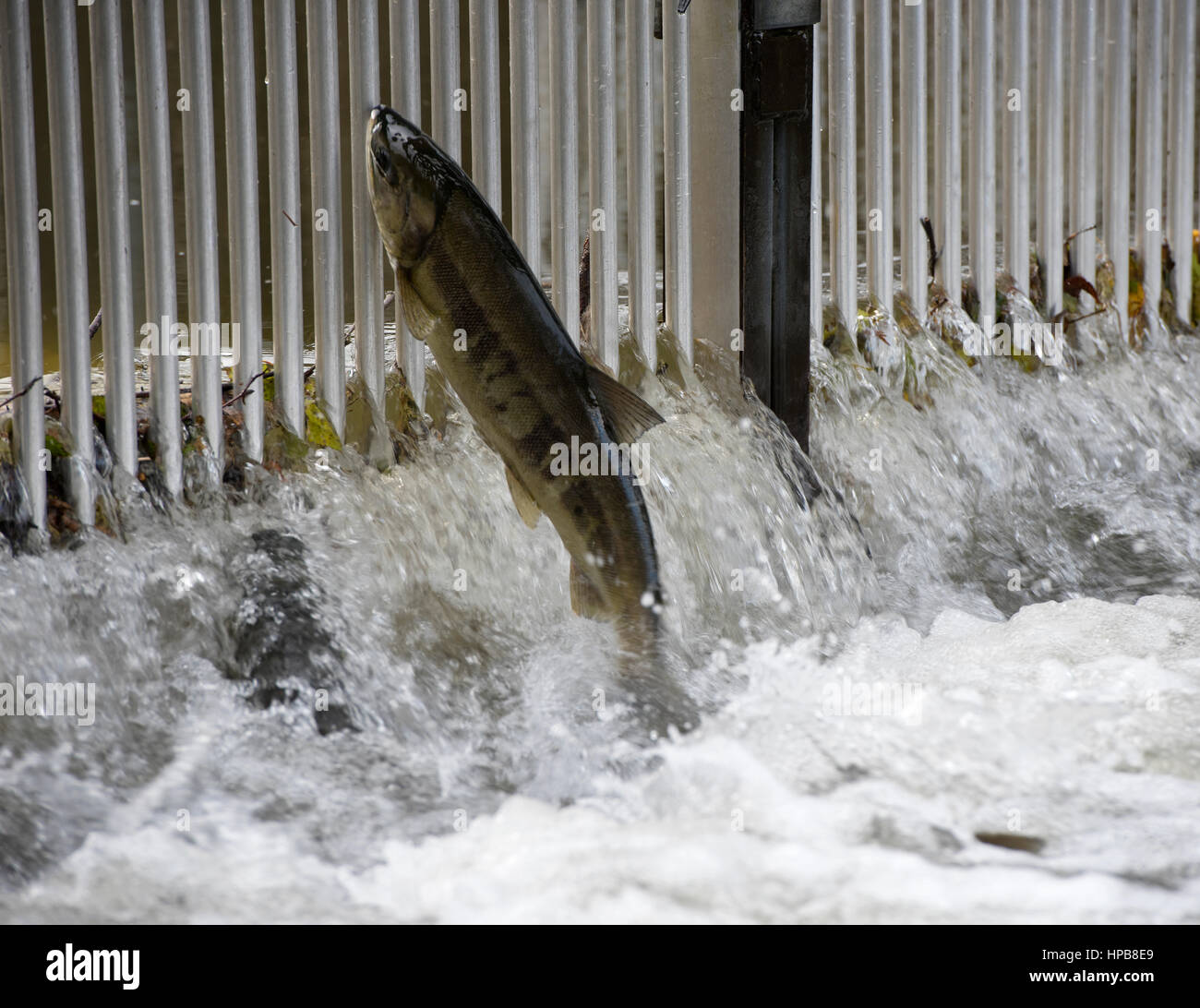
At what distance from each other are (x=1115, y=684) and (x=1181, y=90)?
3.70 meters

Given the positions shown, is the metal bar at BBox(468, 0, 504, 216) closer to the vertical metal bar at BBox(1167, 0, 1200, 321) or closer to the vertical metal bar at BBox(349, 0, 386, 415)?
the vertical metal bar at BBox(349, 0, 386, 415)

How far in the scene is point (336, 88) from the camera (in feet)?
13.7

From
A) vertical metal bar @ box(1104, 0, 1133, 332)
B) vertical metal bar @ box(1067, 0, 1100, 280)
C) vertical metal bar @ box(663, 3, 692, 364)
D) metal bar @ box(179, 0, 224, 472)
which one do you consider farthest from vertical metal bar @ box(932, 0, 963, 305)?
metal bar @ box(179, 0, 224, 472)

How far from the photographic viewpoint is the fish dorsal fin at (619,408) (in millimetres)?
3742

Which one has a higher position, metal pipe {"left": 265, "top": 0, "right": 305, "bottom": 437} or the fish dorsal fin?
metal pipe {"left": 265, "top": 0, "right": 305, "bottom": 437}

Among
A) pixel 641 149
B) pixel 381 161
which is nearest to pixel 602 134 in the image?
pixel 641 149

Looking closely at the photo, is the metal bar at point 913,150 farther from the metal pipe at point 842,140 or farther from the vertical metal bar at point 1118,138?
the vertical metal bar at point 1118,138

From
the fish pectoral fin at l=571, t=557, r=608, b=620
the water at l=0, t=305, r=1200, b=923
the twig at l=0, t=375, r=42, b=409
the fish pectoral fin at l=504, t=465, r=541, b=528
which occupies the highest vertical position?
the twig at l=0, t=375, r=42, b=409

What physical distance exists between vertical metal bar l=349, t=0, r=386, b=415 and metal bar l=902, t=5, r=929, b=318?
228 cm

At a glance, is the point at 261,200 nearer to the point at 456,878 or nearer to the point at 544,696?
the point at 544,696

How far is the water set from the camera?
283 cm

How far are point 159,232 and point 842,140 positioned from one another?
99.6 inches

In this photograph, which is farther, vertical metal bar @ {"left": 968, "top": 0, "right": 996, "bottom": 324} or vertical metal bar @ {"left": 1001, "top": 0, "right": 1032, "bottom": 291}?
vertical metal bar @ {"left": 1001, "top": 0, "right": 1032, "bottom": 291}

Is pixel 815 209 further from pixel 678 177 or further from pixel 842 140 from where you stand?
pixel 678 177
